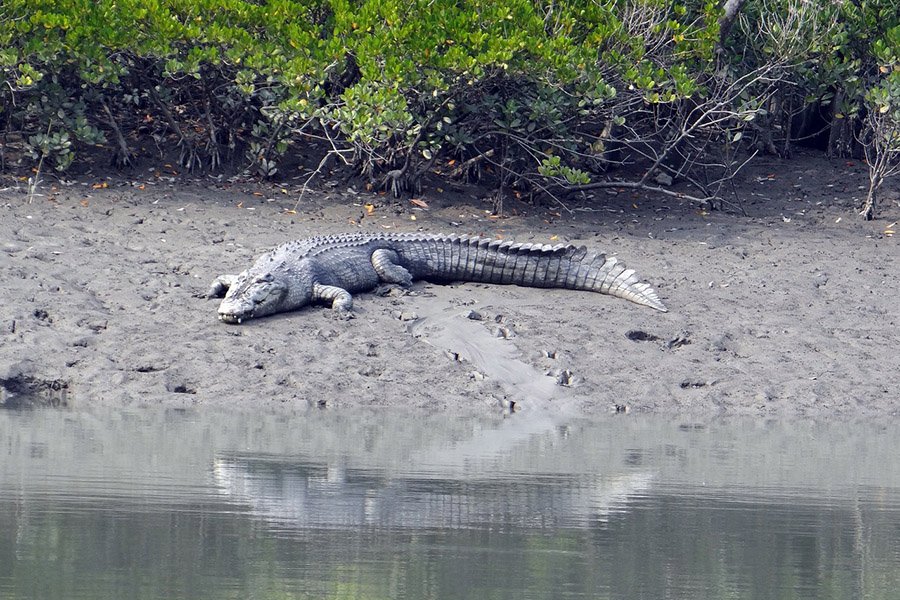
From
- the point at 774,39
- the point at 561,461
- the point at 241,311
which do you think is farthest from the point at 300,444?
the point at 774,39

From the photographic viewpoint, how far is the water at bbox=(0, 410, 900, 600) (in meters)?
4.00

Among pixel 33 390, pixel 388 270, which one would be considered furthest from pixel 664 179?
pixel 33 390

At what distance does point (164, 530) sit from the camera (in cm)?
454

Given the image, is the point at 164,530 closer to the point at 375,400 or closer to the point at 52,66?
the point at 375,400

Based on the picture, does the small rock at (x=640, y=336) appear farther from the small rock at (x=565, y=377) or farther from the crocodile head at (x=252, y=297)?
the crocodile head at (x=252, y=297)

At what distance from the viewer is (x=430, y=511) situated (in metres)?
5.02

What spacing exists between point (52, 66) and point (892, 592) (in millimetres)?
9995

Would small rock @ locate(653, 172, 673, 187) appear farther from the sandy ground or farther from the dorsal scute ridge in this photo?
the dorsal scute ridge

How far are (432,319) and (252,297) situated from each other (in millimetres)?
1284

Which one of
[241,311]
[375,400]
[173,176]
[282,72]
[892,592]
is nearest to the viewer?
[892,592]

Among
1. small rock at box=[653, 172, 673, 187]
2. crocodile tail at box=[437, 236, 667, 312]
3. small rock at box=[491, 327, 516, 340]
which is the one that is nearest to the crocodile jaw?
small rock at box=[491, 327, 516, 340]

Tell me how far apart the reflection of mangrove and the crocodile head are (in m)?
3.27

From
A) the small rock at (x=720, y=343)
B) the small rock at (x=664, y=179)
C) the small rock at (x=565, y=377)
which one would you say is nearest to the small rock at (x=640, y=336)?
the small rock at (x=720, y=343)

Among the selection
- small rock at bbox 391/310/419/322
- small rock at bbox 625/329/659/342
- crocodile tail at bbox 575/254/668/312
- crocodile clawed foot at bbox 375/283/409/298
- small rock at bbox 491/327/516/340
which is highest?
crocodile tail at bbox 575/254/668/312
